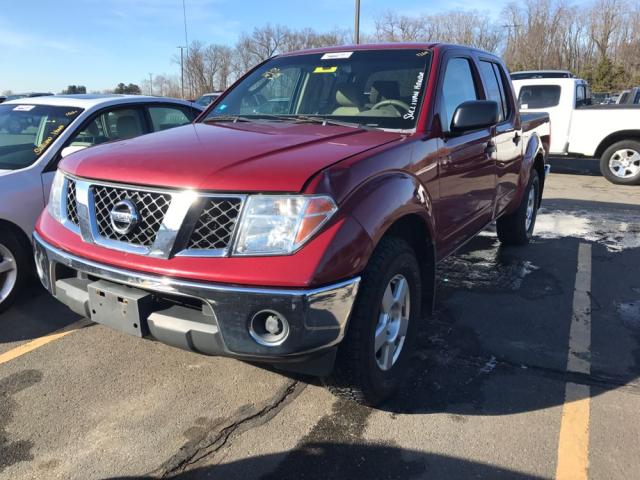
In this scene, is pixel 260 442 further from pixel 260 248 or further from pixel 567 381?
pixel 567 381

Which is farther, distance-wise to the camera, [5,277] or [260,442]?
[5,277]

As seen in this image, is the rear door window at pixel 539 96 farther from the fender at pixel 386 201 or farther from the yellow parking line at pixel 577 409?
the fender at pixel 386 201

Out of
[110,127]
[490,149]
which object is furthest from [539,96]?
[110,127]

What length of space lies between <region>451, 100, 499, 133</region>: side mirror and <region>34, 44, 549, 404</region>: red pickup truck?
0.04 feet

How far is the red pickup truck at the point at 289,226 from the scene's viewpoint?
7.32ft

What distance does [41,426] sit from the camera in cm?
270

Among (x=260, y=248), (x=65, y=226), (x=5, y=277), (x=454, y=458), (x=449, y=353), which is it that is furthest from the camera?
(x=5, y=277)

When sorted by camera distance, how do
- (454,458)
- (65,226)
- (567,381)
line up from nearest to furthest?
(454,458) → (65,226) → (567,381)

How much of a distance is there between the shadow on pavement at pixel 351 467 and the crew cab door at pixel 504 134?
2659 millimetres

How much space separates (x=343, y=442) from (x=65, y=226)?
5.88ft

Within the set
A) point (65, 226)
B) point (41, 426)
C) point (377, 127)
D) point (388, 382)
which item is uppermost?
point (377, 127)

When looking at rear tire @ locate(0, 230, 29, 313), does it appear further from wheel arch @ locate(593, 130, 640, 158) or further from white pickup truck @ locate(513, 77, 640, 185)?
wheel arch @ locate(593, 130, 640, 158)

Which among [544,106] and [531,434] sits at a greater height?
[544,106]

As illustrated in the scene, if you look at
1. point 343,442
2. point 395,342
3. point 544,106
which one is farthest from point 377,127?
point 544,106
